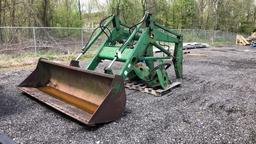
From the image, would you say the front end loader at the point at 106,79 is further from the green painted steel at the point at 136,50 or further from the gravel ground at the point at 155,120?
the gravel ground at the point at 155,120

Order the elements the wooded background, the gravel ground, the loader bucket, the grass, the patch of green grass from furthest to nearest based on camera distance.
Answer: the wooded background → the patch of green grass → the grass → the loader bucket → the gravel ground

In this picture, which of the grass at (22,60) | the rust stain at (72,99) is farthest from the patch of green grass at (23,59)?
the rust stain at (72,99)

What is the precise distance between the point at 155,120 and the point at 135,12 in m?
24.8

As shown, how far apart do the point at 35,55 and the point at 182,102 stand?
8886 mm

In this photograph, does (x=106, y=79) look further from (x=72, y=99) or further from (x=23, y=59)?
(x=23, y=59)

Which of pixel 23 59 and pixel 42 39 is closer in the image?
pixel 23 59

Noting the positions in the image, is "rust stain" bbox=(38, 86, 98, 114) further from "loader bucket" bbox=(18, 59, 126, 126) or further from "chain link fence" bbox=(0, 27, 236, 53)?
"chain link fence" bbox=(0, 27, 236, 53)

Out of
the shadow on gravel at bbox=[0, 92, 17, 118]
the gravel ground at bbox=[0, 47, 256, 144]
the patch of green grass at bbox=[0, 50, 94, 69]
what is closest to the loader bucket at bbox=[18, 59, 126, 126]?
the gravel ground at bbox=[0, 47, 256, 144]

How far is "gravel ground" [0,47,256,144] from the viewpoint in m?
3.76

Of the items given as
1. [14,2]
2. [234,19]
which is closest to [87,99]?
[14,2]

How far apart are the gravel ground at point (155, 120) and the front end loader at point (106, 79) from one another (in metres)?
0.18

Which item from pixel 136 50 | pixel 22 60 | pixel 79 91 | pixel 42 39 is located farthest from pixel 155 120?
pixel 42 39

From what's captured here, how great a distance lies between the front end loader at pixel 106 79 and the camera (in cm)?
428

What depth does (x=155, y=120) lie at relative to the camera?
4402 millimetres
